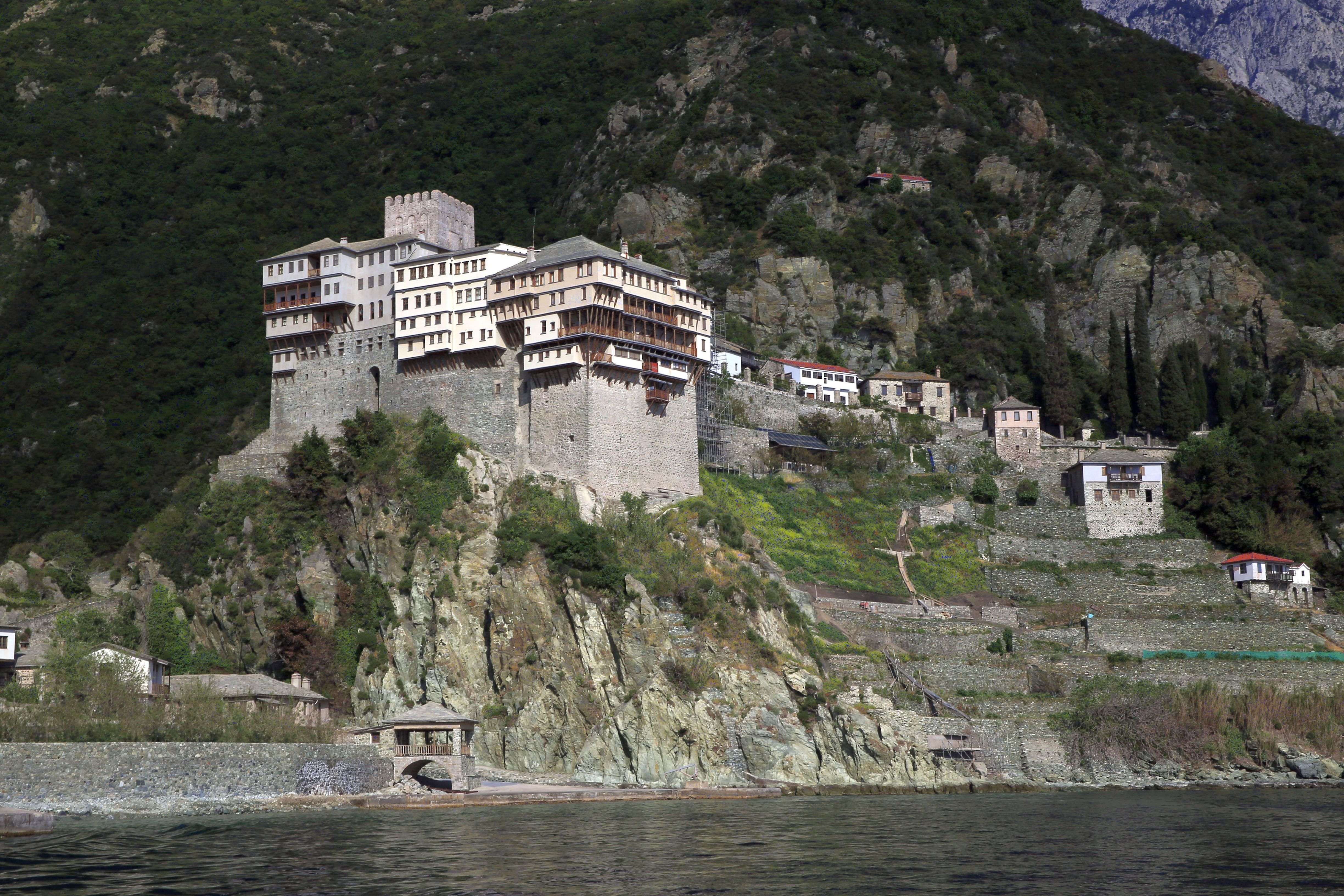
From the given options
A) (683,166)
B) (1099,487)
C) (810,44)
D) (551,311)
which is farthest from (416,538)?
(810,44)

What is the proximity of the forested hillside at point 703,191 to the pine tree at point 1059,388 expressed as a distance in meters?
0.39

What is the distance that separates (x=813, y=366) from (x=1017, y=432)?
1344 centimetres

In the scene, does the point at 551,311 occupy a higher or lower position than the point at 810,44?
lower

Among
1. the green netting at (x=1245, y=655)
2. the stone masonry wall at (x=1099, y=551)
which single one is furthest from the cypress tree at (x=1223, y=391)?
the green netting at (x=1245, y=655)

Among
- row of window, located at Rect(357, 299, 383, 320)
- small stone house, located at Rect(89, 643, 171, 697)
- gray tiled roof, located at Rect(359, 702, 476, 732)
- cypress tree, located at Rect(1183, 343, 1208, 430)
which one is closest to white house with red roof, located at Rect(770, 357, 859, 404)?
cypress tree, located at Rect(1183, 343, 1208, 430)

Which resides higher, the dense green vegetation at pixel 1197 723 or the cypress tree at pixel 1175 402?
the cypress tree at pixel 1175 402

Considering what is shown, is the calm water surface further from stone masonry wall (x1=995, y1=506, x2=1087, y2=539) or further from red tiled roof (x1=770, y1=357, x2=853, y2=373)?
red tiled roof (x1=770, y1=357, x2=853, y2=373)

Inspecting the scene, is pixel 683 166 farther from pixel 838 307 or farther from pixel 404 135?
pixel 404 135

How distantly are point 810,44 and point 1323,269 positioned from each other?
4510 cm

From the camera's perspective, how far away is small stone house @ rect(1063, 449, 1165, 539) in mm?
86750

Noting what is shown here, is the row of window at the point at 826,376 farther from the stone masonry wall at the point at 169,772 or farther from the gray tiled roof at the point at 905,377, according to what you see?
the stone masonry wall at the point at 169,772

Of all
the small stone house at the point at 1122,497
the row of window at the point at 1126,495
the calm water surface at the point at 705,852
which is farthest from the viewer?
the row of window at the point at 1126,495

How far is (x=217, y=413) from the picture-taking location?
105m

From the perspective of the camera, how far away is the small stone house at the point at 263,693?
207ft
